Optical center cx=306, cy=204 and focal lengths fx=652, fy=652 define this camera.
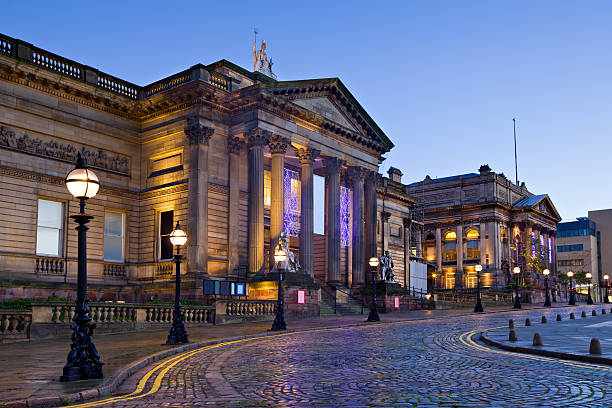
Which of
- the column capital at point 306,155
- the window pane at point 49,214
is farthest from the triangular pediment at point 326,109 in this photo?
the window pane at point 49,214

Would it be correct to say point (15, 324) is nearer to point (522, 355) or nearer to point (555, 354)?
point (522, 355)

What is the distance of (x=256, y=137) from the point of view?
3997 centimetres

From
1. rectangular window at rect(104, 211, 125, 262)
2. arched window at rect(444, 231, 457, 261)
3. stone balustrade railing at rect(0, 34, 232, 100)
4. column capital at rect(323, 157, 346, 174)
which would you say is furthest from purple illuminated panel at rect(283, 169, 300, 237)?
arched window at rect(444, 231, 457, 261)

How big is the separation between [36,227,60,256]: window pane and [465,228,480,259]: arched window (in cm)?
7357

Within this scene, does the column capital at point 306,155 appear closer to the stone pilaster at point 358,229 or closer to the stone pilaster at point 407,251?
the stone pilaster at point 358,229

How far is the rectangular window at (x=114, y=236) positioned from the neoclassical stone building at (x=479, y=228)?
65705mm

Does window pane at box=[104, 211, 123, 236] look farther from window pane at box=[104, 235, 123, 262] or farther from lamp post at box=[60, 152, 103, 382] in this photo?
lamp post at box=[60, 152, 103, 382]

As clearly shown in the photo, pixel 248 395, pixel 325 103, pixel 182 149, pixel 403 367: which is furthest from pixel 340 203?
pixel 248 395

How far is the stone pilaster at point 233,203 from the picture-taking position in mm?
39906

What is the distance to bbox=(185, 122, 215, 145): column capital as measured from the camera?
38.7 m

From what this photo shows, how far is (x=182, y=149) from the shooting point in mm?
40062

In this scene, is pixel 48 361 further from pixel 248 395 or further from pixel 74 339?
pixel 248 395

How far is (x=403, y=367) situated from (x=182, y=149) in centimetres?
2848

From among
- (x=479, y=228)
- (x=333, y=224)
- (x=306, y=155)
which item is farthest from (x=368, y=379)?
(x=479, y=228)
